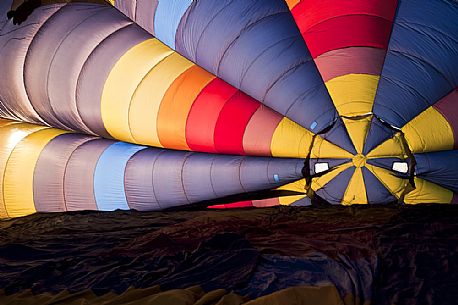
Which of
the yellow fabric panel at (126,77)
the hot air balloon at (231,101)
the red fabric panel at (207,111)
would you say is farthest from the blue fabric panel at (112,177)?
the red fabric panel at (207,111)

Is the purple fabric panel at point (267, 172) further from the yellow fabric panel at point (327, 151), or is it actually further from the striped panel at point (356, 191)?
the striped panel at point (356, 191)

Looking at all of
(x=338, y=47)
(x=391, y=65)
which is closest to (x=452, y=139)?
(x=391, y=65)

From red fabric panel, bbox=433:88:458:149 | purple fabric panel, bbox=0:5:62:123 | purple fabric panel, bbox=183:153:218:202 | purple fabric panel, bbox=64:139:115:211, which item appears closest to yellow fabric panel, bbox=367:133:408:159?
red fabric panel, bbox=433:88:458:149

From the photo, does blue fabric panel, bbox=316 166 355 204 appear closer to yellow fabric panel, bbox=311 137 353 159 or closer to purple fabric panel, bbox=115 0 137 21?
yellow fabric panel, bbox=311 137 353 159

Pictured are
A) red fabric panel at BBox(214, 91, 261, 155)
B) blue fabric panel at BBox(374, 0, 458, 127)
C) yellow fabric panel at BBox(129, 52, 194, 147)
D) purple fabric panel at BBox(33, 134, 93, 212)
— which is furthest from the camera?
purple fabric panel at BBox(33, 134, 93, 212)

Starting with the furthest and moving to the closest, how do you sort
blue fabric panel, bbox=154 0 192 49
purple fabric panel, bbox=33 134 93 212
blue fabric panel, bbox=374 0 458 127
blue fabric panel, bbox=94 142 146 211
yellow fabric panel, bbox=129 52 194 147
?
purple fabric panel, bbox=33 134 93 212, blue fabric panel, bbox=94 142 146 211, yellow fabric panel, bbox=129 52 194 147, blue fabric panel, bbox=154 0 192 49, blue fabric panel, bbox=374 0 458 127

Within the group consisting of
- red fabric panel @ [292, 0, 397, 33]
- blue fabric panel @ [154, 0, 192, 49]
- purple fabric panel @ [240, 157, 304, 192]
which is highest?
blue fabric panel @ [154, 0, 192, 49]

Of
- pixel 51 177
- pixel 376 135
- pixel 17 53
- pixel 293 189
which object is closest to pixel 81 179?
pixel 51 177
